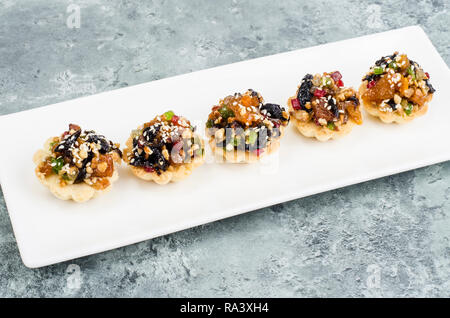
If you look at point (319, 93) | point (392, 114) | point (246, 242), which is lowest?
point (246, 242)

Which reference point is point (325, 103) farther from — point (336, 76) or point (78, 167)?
point (78, 167)

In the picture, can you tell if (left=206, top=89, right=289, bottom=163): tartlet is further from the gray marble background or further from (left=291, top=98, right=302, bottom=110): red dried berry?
the gray marble background

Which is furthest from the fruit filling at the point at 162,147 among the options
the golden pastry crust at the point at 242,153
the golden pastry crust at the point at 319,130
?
the golden pastry crust at the point at 319,130

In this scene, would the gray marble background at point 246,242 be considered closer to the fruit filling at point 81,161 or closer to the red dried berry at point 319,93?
the fruit filling at point 81,161

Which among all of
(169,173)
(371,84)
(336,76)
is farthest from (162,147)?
(371,84)

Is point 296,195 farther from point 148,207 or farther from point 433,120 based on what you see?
point 433,120
